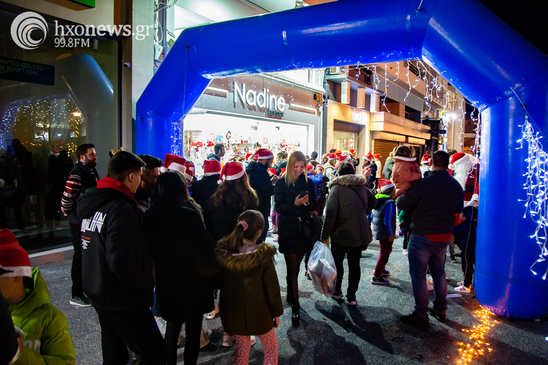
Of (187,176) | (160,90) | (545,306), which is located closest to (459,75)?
(545,306)

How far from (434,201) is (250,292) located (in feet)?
7.35

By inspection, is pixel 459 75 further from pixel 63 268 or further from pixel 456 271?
pixel 63 268

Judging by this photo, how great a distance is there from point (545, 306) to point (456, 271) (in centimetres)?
174

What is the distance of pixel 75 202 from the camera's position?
3996 millimetres

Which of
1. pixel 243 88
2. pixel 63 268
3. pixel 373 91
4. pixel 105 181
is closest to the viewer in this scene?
pixel 105 181

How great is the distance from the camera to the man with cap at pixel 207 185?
362 centimetres

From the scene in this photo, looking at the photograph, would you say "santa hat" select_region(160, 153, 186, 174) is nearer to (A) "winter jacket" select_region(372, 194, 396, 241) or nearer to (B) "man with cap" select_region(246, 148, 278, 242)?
(B) "man with cap" select_region(246, 148, 278, 242)

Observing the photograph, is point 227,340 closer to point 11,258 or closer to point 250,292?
point 250,292

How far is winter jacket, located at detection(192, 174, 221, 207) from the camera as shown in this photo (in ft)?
11.9

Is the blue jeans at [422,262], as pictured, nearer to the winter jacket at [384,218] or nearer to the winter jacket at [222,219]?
the winter jacket at [384,218]

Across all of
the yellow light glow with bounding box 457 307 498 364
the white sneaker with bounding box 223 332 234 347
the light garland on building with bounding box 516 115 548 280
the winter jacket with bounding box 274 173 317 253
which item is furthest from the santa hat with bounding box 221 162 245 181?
the light garland on building with bounding box 516 115 548 280

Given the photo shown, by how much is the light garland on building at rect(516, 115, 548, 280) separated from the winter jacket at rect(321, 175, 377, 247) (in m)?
1.61

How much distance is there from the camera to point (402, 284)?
477cm

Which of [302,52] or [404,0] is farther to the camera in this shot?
[302,52]
